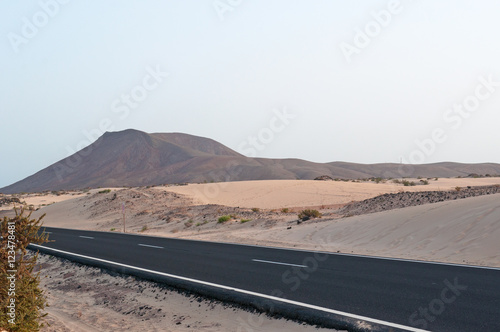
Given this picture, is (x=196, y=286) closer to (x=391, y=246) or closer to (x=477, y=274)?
(x=477, y=274)

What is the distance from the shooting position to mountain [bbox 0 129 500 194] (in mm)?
151750

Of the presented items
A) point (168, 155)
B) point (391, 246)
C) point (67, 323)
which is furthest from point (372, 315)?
point (168, 155)

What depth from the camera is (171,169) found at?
16238cm

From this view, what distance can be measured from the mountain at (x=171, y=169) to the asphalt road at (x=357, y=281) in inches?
4884

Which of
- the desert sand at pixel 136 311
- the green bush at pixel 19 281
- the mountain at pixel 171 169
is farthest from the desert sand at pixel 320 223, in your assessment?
the mountain at pixel 171 169

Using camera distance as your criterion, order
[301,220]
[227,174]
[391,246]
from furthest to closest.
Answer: [227,174] < [301,220] < [391,246]

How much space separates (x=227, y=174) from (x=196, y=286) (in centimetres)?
14490

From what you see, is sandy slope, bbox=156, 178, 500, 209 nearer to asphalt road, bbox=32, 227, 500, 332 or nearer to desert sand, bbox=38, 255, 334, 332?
asphalt road, bbox=32, 227, 500, 332

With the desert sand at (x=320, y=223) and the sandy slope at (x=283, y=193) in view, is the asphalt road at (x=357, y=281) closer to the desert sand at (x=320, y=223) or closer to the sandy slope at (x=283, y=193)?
the desert sand at (x=320, y=223)

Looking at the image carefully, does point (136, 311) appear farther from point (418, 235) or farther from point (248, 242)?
point (418, 235)

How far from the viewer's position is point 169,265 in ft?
48.3

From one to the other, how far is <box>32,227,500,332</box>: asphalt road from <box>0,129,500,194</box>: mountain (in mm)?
124065

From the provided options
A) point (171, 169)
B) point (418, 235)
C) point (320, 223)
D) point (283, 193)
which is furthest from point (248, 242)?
point (171, 169)

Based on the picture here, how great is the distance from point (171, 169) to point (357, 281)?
505ft
